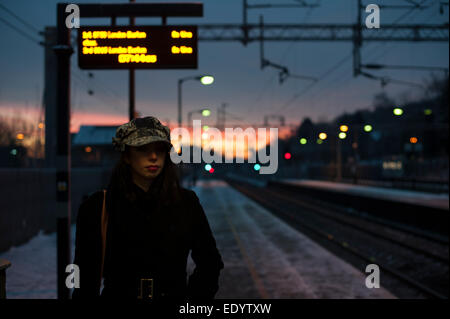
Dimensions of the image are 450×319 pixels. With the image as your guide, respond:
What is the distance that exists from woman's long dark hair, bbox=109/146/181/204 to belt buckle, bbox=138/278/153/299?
0.40m

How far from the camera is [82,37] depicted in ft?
22.6

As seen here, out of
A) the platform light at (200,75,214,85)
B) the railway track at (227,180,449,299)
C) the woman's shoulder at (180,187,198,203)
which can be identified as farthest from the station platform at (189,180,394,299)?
the woman's shoulder at (180,187,198,203)

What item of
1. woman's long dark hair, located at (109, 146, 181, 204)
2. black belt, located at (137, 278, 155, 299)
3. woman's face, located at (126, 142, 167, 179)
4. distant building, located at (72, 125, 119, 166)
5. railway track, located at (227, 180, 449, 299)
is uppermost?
distant building, located at (72, 125, 119, 166)

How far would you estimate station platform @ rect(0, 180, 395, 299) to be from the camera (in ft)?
30.2

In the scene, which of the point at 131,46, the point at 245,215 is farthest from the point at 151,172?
the point at 245,215

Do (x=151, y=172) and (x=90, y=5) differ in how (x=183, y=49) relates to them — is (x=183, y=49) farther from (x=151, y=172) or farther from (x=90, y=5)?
(x=151, y=172)

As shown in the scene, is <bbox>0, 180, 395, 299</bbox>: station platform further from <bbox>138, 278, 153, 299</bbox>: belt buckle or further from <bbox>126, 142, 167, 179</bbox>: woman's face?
<bbox>126, 142, 167, 179</bbox>: woman's face

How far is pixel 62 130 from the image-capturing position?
24.4 ft

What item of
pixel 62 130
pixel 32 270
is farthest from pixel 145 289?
pixel 32 270

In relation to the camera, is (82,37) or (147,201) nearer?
(147,201)

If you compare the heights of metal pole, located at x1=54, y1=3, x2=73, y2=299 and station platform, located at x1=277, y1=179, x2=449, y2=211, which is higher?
metal pole, located at x1=54, y1=3, x2=73, y2=299

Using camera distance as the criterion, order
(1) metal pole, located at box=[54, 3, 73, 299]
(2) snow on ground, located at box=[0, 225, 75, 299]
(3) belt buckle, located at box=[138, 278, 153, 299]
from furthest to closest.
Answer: (2) snow on ground, located at box=[0, 225, 75, 299]
(1) metal pole, located at box=[54, 3, 73, 299]
(3) belt buckle, located at box=[138, 278, 153, 299]

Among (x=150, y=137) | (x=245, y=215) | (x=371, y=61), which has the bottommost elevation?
(x=245, y=215)
